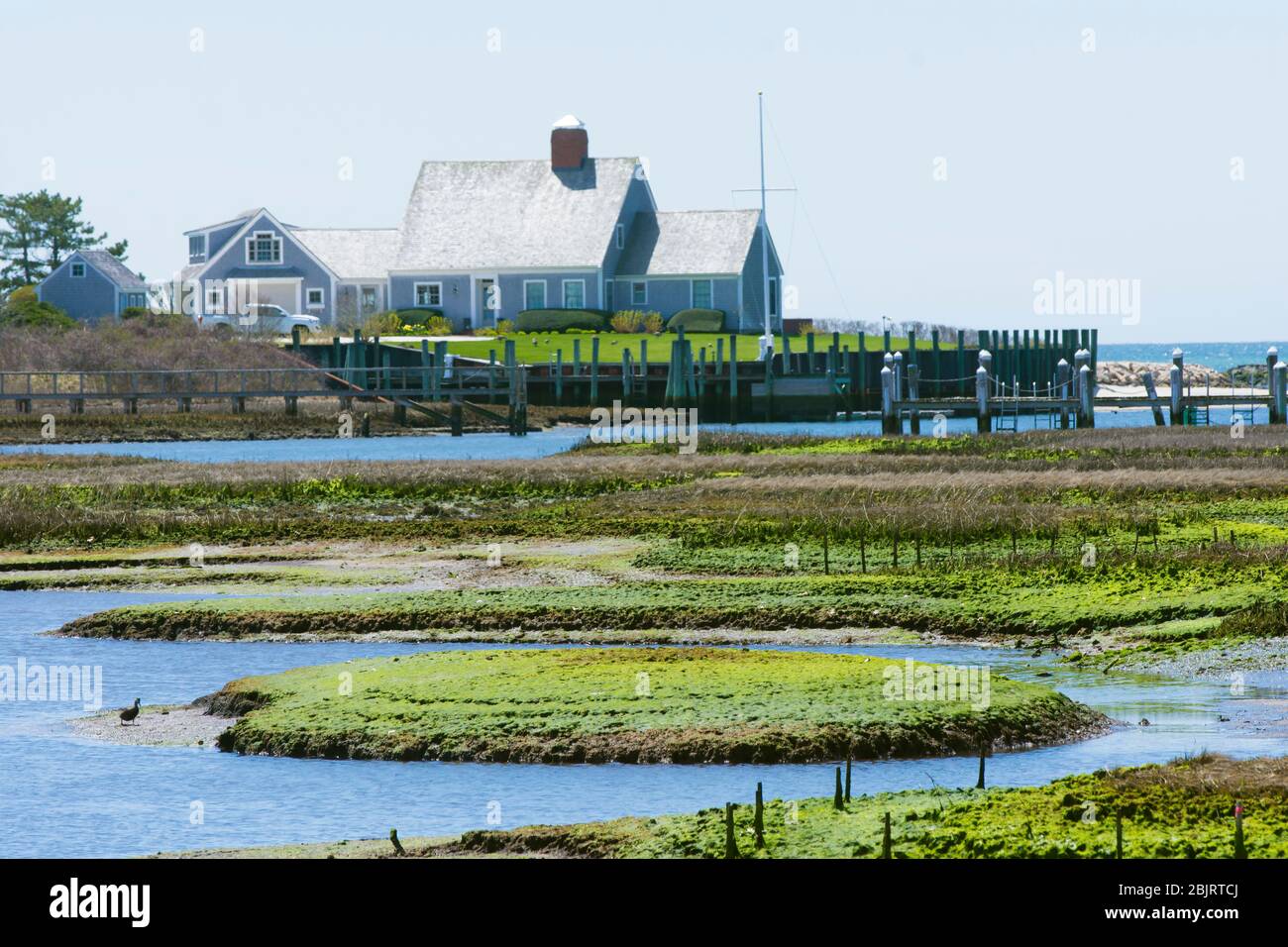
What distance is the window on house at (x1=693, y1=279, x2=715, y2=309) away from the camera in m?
89.6

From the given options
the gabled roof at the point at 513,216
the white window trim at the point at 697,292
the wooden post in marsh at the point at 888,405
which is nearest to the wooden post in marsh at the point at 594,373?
the gabled roof at the point at 513,216

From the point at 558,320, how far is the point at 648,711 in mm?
71267

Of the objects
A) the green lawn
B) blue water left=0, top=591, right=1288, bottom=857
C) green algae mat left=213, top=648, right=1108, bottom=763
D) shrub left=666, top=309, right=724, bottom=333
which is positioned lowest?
blue water left=0, top=591, right=1288, bottom=857

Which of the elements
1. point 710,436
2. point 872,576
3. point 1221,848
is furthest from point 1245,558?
point 710,436

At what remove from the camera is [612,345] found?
83500 mm

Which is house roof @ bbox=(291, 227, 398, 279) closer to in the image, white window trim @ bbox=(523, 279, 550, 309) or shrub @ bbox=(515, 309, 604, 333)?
white window trim @ bbox=(523, 279, 550, 309)


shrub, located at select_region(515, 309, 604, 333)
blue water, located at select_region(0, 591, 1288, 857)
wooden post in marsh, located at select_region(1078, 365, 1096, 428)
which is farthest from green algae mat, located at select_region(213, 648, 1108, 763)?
shrub, located at select_region(515, 309, 604, 333)

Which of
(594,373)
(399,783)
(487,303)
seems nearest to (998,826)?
(399,783)

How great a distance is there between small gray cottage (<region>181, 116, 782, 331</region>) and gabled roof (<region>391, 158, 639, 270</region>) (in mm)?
62

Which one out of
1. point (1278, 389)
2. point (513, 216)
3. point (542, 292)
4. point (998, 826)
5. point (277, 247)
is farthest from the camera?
point (277, 247)

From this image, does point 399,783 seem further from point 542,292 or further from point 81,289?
point 81,289

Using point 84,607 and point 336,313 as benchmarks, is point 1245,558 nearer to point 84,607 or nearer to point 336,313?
point 84,607

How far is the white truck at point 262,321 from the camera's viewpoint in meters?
87.6
